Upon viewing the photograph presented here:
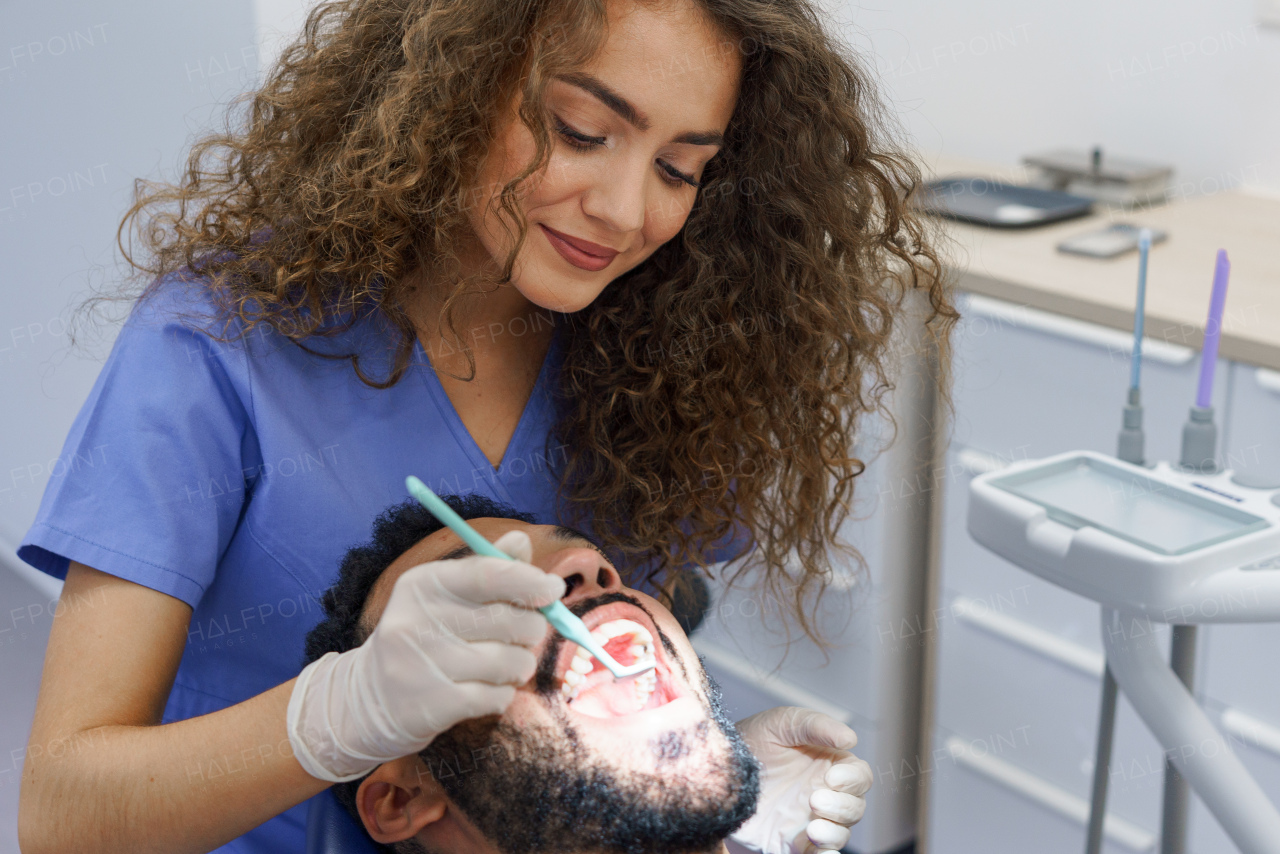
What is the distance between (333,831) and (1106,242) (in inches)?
66.3

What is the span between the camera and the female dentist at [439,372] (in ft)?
3.08

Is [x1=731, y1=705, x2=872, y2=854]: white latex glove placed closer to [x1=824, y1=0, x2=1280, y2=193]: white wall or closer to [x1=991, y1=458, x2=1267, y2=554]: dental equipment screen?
[x1=991, y1=458, x2=1267, y2=554]: dental equipment screen

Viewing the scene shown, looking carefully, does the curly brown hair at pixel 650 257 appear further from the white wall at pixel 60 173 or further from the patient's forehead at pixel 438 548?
the white wall at pixel 60 173

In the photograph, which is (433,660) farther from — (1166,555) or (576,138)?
(1166,555)

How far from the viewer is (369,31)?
1.20m

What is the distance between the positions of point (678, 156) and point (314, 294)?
14.9 inches

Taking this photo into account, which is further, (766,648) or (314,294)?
(766,648)

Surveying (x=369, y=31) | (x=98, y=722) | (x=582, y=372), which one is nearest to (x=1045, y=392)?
(x=582, y=372)

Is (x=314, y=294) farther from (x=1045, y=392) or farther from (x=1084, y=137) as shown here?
(x=1084, y=137)

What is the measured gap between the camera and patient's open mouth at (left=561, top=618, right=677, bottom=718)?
1.02 meters

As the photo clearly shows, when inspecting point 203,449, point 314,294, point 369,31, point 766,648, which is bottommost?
point 766,648

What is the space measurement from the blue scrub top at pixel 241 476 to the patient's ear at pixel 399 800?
0.52 ft

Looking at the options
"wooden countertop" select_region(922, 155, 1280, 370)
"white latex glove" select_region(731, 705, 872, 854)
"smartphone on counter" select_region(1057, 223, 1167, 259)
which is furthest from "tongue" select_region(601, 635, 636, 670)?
"smartphone on counter" select_region(1057, 223, 1167, 259)

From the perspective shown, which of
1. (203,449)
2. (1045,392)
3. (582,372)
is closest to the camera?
(203,449)
